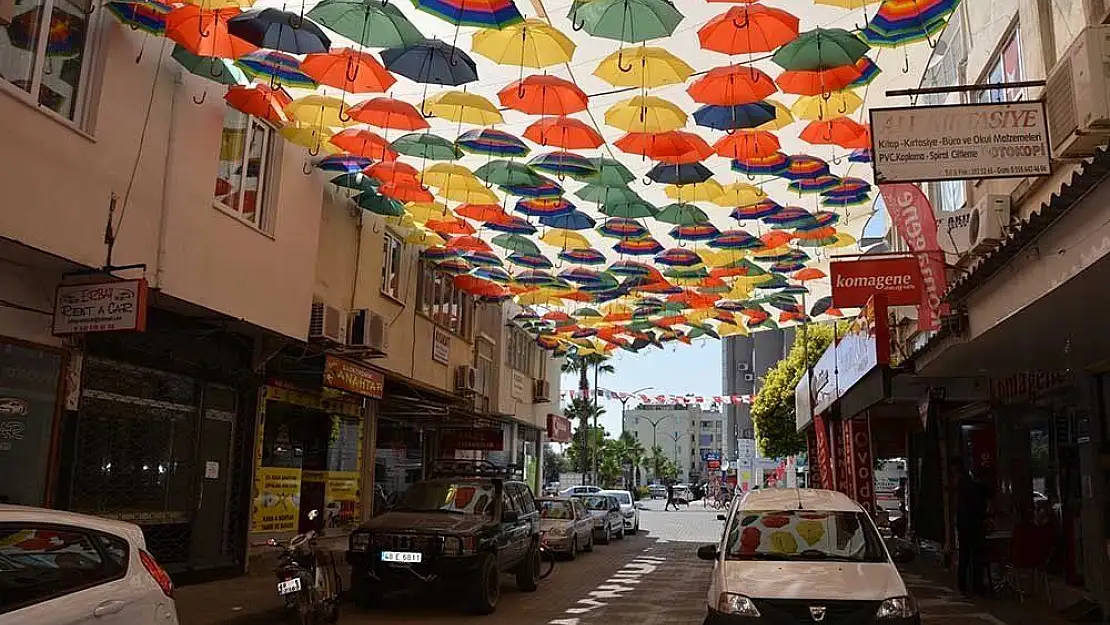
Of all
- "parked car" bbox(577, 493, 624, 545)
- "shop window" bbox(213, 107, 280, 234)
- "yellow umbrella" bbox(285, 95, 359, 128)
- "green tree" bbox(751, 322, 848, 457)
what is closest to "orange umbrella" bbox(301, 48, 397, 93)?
"yellow umbrella" bbox(285, 95, 359, 128)

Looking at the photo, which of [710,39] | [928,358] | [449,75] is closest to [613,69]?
[710,39]

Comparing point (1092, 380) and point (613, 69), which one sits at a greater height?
point (613, 69)

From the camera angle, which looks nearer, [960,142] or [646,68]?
[960,142]

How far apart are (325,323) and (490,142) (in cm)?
467

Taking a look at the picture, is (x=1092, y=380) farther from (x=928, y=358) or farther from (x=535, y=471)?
(x=535, y=471)

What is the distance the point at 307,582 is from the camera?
9766 mm

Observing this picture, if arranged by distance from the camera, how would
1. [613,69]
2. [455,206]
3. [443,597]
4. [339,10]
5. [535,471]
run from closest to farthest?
[339,10]
[613,69]
[443,597]
[455,206]
[535,471]

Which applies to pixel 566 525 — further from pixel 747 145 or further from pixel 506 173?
pixel 747 145

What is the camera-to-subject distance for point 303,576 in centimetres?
970

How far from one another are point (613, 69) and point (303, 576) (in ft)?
23.2

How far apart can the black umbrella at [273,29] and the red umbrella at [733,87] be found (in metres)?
4.82

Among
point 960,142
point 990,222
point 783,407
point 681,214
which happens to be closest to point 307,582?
point 960,142

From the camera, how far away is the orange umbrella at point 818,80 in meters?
10.8

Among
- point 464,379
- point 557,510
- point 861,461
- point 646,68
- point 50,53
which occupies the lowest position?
point 557,510
